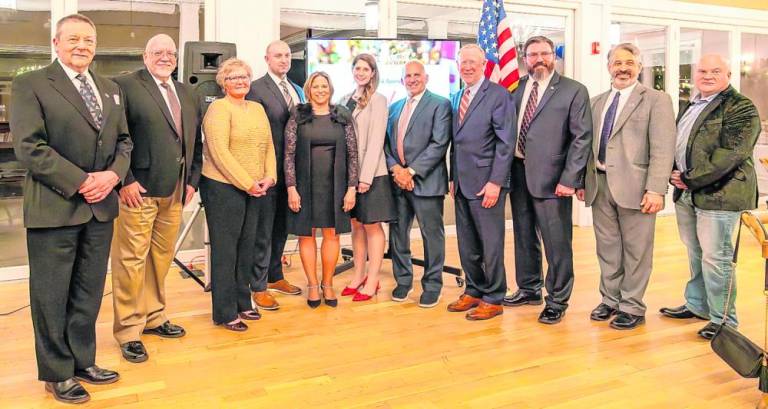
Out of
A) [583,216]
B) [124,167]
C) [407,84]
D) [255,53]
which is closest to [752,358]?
[407,84]

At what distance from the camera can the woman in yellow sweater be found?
3.72 metres

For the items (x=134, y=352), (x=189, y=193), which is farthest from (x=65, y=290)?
(x=189, y=193)

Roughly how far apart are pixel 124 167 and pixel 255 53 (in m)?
3.06

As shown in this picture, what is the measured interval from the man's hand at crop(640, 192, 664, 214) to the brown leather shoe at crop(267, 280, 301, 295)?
2.40m

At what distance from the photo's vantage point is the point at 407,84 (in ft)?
14.1

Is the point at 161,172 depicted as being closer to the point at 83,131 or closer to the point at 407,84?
the point at 83,131

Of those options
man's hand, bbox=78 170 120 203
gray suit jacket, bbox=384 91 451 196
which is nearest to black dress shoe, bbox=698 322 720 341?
gray suit jacket, bbox=384 91 451 196

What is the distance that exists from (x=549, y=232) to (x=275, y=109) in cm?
188

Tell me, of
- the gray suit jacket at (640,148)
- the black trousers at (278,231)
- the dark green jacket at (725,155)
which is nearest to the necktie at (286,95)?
the black trousers at (278,231)

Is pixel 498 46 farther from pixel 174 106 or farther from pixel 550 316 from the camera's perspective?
pixel 174 106

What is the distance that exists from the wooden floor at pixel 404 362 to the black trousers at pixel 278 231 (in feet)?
1.51

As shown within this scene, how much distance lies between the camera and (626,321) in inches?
154

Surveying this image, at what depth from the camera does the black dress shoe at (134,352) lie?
3.40 metres

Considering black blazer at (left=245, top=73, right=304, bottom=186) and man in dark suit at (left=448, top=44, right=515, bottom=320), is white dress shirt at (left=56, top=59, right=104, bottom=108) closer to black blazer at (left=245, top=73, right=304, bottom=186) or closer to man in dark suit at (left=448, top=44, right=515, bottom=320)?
black blazer at (left=245, top=73, right=304, bottom=186)
